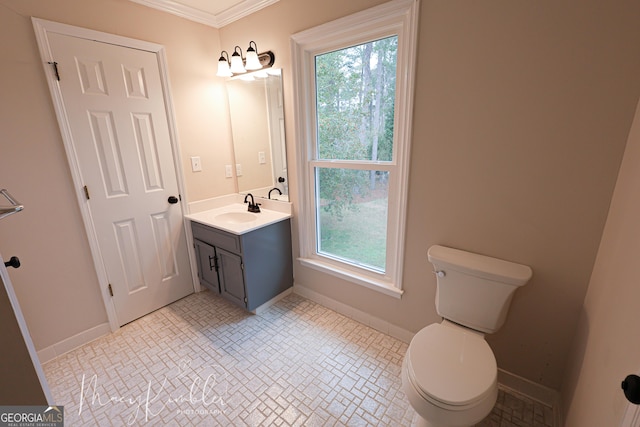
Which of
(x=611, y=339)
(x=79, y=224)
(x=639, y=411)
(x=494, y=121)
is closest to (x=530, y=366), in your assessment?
(x=611, y=339)

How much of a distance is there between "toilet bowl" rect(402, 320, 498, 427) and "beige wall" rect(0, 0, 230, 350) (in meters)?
2.17

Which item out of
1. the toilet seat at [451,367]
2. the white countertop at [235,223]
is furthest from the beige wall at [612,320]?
the white countertop at [235,223]

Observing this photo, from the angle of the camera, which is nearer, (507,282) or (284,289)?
(507,282)

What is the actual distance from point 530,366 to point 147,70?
3.07 metres

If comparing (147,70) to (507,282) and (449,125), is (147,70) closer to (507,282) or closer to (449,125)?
(449,125)

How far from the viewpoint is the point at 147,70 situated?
200cm

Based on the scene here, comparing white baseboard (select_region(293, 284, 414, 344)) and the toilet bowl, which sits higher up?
the toilet bowl

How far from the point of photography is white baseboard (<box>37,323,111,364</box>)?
182 cm

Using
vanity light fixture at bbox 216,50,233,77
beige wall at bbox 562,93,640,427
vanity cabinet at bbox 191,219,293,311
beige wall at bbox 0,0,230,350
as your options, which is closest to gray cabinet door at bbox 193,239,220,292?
vanity cabinet at bbox 191,219,293,311

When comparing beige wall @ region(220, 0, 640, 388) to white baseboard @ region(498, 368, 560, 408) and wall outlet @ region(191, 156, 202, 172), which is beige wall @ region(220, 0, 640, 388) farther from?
wall outlet @ region(191, 156, 202, 172)

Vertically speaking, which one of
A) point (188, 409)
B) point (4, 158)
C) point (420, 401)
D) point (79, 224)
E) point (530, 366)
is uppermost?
point (4, 158)

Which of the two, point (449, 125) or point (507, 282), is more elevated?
point (449, 125)

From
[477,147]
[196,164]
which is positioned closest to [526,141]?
[477,147]

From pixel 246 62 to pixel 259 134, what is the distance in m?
0.56
